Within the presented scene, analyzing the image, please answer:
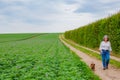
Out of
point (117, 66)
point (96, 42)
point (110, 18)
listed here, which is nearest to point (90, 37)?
point (96, 42)

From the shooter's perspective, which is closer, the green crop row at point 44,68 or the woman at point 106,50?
the green crop row at point 44,68

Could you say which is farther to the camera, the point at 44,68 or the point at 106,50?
the point at 106,50

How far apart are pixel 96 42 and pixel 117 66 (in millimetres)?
16982

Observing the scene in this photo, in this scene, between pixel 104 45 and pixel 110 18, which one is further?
pixel 110 18

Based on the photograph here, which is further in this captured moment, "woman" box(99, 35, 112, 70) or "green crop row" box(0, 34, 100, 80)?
"woman" box(99, 35, 112, 70)

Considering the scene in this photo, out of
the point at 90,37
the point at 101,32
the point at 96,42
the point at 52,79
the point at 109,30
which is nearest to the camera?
the point at 52,79

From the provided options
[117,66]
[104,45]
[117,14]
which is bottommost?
[117,66]

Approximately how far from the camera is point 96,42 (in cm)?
3394

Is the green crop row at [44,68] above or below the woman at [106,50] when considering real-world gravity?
below

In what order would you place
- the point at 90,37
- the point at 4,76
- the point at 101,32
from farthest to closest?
the point at 90,37 < the point at 101,32 < the point at 4,76

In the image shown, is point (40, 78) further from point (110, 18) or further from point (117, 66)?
point (110, 18)

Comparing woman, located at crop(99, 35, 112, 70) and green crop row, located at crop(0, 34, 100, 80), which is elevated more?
woman, located at crop(99, 35, 112, 70)

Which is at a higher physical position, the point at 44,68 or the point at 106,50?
the point at 106,50

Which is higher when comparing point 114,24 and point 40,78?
point 114,24
